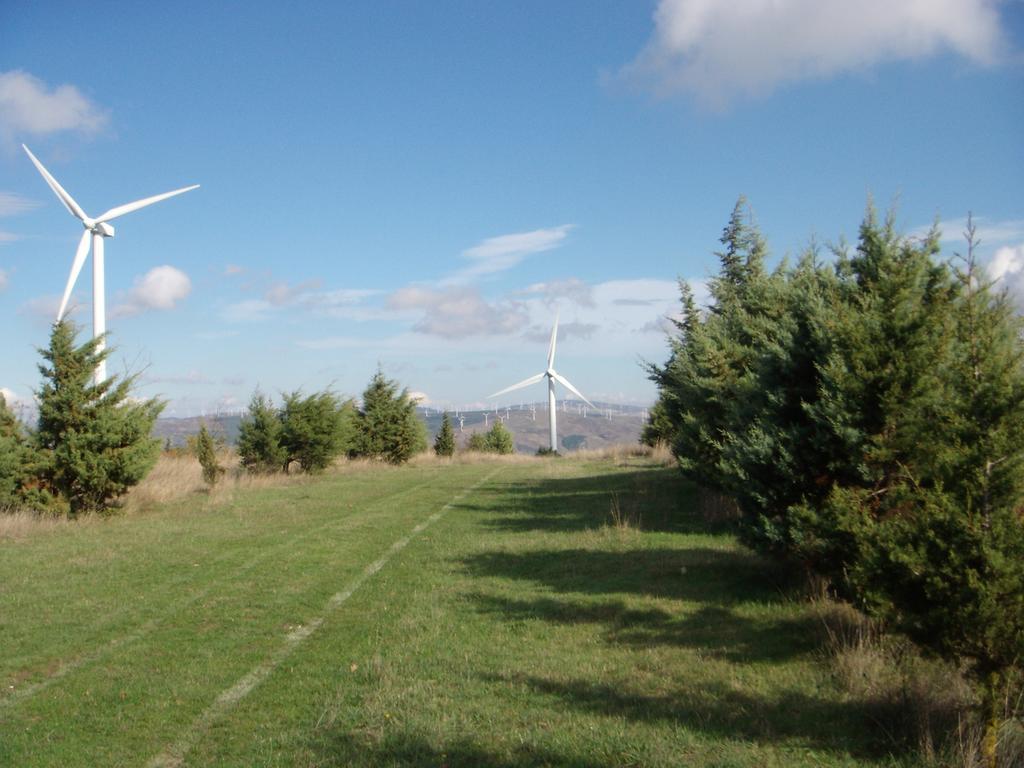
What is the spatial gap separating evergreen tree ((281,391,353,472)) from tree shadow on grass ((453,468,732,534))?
7.21m

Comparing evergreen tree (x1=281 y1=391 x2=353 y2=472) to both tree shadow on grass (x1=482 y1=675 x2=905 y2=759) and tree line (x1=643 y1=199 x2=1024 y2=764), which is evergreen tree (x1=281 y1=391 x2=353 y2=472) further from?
tree shadow on grass (x1=482 y1=675 x2=905 y2=759)

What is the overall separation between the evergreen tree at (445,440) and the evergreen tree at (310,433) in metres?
21.9

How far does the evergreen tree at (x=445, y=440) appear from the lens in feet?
177

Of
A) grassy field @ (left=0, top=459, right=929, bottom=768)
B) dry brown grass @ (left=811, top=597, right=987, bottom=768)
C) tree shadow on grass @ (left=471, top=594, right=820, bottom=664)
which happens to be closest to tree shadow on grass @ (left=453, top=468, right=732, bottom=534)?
grassy field @ (left=0, top=459, right=929, bottom=768)

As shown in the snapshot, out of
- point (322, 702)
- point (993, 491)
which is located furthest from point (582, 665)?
point (993, 491)

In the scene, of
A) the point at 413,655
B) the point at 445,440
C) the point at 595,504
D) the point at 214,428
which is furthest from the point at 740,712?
the point at 445,440

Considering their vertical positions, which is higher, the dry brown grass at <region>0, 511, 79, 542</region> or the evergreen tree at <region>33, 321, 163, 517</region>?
the evergreen tree at <region>33, 321, 163, 517</region>

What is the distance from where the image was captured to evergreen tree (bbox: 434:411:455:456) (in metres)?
54.0

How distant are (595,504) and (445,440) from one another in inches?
1370

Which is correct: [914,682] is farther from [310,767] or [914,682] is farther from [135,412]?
[135,412]

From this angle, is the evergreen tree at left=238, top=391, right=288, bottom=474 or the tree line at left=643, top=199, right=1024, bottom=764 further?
Answer: the evergreen tree at left=238, top=391, right=288, bottom=474

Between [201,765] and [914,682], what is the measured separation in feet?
16.4

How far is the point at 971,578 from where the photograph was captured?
4629mm

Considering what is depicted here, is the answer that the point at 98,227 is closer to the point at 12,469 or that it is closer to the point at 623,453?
the point at 12,469
